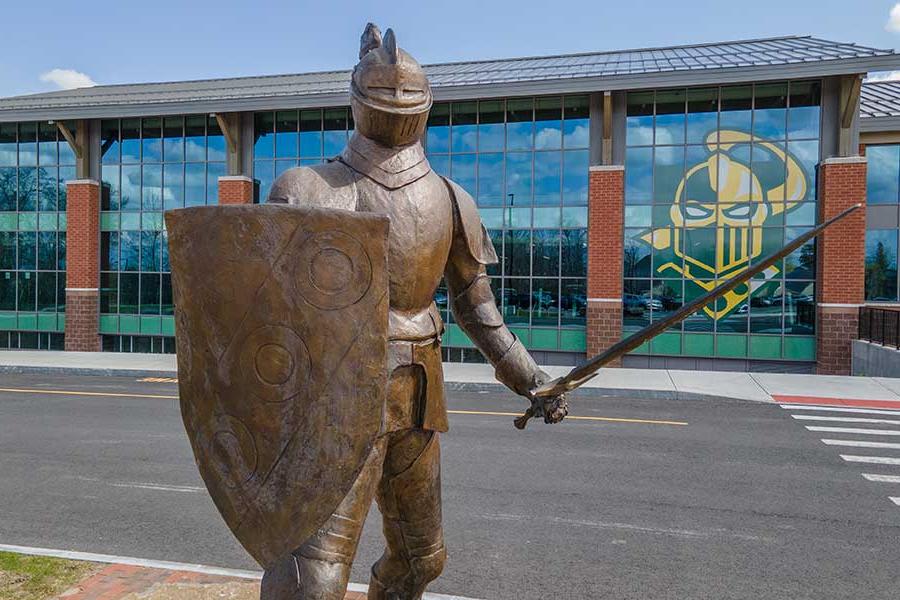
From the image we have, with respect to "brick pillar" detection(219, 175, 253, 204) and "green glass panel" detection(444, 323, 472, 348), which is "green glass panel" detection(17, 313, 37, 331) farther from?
"green glass panel" detection(444, 323, 472, 348)

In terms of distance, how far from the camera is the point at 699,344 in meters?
16.5

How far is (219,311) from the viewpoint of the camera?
2.07 meters

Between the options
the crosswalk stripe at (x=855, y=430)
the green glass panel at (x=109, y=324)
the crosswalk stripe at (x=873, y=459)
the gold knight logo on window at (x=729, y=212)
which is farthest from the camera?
the green glass panel at (x=109, y=324)

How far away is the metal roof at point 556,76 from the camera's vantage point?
15047mm

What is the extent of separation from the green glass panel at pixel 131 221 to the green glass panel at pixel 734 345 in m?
17.2

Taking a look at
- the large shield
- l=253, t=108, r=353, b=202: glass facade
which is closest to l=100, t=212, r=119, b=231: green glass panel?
l=253, t=108, r=353, b=202: glass facade

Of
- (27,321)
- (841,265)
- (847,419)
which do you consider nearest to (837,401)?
(847,419)

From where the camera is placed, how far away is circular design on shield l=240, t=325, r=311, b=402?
2049mm

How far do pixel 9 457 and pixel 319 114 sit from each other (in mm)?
13310

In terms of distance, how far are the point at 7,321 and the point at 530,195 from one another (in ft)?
56.7

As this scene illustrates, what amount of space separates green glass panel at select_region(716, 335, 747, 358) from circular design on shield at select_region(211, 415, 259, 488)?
16058 millimetres

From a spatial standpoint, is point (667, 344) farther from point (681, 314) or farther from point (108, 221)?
point (108, 221)

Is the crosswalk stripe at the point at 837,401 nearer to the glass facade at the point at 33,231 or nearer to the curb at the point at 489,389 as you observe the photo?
the curb at the point at 489,389

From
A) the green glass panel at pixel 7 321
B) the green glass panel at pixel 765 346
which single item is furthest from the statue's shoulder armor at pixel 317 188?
the green glass panel at pixel 7 321
